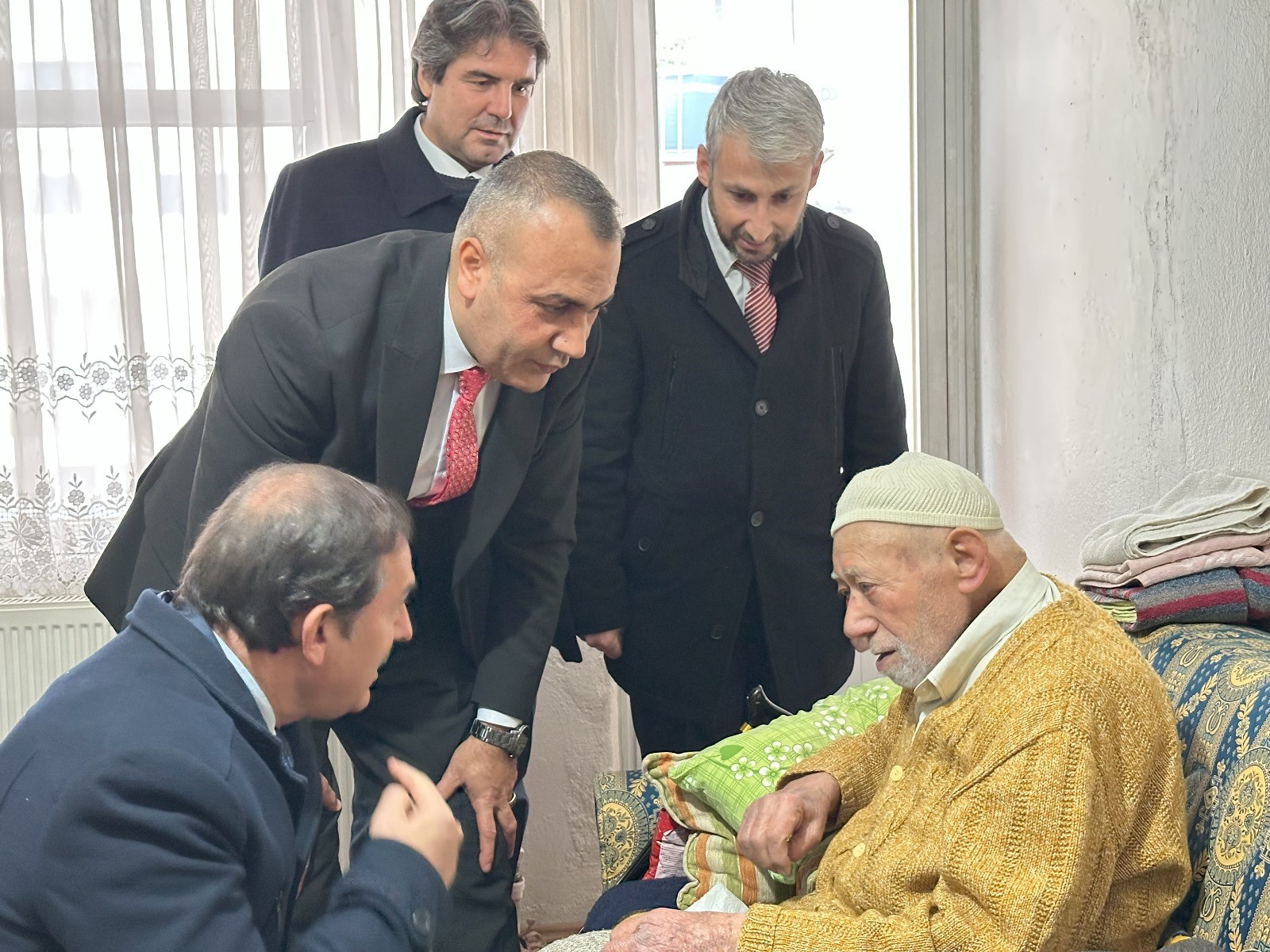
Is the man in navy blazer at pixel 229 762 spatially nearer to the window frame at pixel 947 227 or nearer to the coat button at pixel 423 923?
the coat button at pixel 423 923

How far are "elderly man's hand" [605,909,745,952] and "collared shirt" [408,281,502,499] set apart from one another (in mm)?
713

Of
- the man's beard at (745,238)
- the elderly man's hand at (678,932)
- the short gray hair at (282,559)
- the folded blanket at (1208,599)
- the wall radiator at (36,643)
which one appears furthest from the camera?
the wall radiator at (36,643)

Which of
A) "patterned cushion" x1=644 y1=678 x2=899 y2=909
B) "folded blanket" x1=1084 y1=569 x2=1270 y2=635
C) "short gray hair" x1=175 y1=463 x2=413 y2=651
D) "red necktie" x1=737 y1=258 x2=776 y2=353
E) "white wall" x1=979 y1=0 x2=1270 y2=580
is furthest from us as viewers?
"red necktie" x1=737 y1=258 x2=776 y2=353

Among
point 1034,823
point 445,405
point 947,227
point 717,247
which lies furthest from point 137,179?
point 1034,823

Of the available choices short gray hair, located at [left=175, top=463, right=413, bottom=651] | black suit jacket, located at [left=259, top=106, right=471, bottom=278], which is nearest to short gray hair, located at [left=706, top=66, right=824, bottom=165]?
black suit jacket, located at [left=259, top=106, right=471, bottom=278]

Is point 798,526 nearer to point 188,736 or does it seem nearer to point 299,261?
point 299,261

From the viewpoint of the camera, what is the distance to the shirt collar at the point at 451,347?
Answer: 6.48 feet

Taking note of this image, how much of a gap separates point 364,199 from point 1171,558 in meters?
1.58

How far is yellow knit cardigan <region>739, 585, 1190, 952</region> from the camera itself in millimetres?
1530

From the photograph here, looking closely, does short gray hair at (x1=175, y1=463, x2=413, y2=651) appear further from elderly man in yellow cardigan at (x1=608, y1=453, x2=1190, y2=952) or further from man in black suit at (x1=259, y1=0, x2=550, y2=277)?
man in black suit at (x1=259, y1=0, x2=550, y2=277)

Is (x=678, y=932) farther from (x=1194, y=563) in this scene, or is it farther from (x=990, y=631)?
(x=1194, y=563)

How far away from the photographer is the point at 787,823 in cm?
200

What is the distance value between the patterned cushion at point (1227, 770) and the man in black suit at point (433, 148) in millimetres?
1520

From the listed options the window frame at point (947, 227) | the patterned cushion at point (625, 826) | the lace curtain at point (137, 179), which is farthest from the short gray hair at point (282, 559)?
the window frame at point (947, 227)
